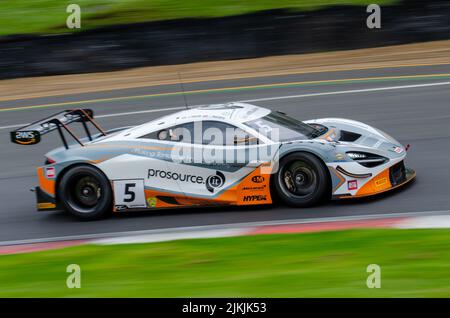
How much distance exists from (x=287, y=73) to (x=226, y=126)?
7.85 meters

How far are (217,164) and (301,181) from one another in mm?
995

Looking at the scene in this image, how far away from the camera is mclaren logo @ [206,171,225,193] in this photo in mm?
9445

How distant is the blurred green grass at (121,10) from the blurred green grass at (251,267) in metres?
10.0

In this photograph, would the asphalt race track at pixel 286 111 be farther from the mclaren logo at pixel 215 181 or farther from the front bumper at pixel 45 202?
the mclaren logo at pixel 215 181

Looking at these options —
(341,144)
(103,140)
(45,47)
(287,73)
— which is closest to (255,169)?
(341,144)

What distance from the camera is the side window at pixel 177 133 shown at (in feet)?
31.6

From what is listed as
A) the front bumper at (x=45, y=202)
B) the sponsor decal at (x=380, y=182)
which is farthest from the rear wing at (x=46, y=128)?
the sponsor decal at (x=380, y=182)

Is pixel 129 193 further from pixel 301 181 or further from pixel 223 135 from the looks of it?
pixel 301 181

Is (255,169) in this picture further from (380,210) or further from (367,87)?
(367,87)

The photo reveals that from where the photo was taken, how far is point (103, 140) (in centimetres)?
1008

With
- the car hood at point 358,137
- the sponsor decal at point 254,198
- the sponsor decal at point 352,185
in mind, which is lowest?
the sponsor decal at point 254,198

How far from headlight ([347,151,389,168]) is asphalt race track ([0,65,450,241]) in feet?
1.58

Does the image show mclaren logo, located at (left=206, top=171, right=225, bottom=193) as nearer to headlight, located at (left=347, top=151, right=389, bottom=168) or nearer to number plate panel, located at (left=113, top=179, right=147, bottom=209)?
number plate panel, located at (left=113, top=179, right=147, bottom=209)
